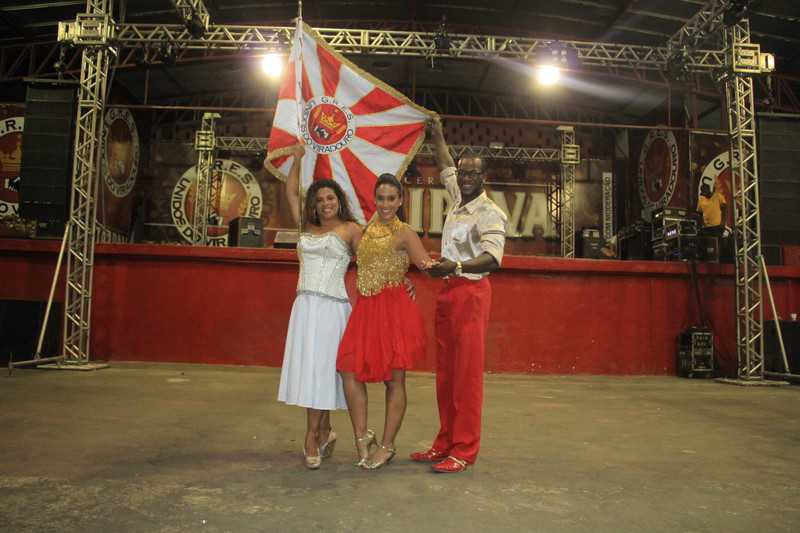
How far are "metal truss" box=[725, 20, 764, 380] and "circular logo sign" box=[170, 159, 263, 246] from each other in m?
11.6

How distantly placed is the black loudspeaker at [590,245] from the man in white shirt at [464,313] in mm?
8101

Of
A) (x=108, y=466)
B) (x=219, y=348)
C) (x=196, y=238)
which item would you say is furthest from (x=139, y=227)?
(x=108, y=466)

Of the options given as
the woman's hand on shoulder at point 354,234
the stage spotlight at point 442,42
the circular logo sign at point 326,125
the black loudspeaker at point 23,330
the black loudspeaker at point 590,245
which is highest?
the stage spotlight at point 442,42

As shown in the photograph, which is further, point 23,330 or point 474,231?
point 23,330

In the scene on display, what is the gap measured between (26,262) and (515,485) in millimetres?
6862

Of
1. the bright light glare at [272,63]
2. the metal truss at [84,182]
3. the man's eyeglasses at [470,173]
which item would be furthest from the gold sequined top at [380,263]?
the bright light glare at [272,63]

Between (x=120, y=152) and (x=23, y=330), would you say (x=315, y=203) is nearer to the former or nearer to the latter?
(x=23, y=330)

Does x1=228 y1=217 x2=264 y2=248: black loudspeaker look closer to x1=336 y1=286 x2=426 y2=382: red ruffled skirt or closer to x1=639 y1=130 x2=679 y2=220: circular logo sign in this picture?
x1=336 y1=286 x2=426 y2=382: red ruffled skirt

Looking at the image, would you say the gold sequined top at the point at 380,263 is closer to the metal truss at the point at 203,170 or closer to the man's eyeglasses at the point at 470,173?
the man's eyeglasses at the point at 470,173

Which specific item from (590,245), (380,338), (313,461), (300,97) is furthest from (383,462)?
(590,245)

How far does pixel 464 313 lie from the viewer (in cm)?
270

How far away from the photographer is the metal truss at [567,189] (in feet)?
44.5

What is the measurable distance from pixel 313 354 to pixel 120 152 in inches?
526

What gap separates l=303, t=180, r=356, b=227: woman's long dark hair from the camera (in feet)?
9.25
